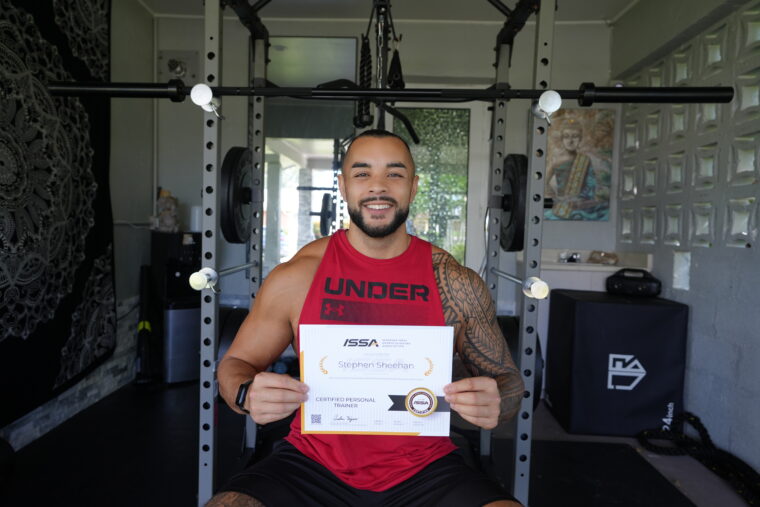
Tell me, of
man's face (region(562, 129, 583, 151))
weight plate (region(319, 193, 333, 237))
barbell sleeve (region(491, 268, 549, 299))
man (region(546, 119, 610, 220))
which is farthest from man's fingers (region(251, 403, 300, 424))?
man's face (region(562, 129, 583, 151))

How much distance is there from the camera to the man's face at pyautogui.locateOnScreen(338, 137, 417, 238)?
58.1 inches

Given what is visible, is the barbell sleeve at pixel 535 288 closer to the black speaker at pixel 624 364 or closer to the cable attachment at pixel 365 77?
the cable attachment at pixel 365 77

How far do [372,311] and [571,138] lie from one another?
309cm

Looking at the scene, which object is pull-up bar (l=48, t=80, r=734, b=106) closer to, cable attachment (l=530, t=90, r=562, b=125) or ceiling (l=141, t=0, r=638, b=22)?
cable attachment (l=530, t=90, r=562, b=125)

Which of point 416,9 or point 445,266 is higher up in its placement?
point 416,9

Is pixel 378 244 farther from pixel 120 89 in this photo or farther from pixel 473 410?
pixel 120 89

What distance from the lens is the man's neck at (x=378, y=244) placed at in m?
1.54

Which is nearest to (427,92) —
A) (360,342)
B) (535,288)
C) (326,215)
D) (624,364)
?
(535,288)

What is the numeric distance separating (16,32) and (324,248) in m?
1.83

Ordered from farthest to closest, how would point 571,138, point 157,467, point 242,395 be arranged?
point 571,138 → point 157,467 → point 242,395

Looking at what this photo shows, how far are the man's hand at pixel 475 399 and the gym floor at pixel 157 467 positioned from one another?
899mm

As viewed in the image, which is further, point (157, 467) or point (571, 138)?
point (571, 138)

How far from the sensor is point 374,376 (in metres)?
1.12

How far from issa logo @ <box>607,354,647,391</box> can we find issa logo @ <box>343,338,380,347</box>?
2235 millimetres
